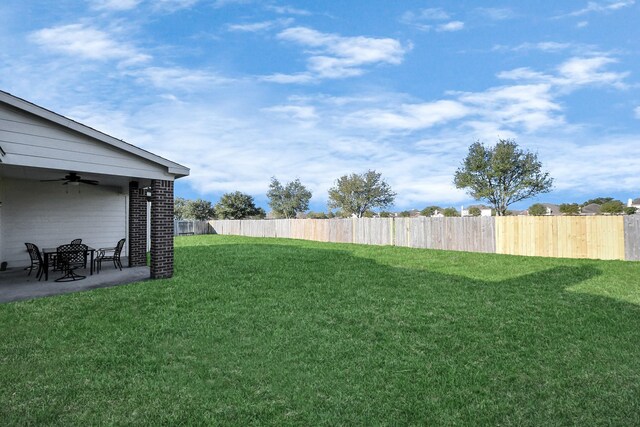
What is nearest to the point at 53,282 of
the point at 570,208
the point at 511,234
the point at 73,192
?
the point at 73,192

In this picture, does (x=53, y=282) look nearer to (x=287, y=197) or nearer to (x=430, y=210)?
(x=287, y=197)

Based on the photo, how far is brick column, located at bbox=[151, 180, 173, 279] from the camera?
955 cm

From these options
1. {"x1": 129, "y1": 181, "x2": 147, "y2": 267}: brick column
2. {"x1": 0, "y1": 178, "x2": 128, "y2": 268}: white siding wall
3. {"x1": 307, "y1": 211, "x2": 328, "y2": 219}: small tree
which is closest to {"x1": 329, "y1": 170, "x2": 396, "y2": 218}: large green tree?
{"x1": 307, "y1": 211, "x2": 328, "y2": 219}: small tree

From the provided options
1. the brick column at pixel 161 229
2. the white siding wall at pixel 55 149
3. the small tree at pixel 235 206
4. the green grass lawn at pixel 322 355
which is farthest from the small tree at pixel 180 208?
the green grass lawn at pixel 322 355

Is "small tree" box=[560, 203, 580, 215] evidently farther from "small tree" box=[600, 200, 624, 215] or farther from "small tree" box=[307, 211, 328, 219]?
"small tree" box=[307, 211, 328, 219]

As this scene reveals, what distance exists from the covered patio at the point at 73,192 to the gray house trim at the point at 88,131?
0.6 inches

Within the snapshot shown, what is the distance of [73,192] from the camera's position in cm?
1335

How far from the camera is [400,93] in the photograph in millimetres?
26219

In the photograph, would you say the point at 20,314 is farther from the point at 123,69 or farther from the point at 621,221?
the point at 621,221

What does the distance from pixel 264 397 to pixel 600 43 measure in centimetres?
2329

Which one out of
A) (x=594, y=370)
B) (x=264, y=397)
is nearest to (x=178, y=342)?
(x=264, y=397)

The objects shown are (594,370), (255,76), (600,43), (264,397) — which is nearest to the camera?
(264,397)

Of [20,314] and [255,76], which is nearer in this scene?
[20,314]

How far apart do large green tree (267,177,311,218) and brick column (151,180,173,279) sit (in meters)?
51.7
